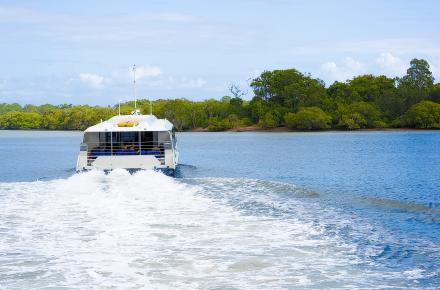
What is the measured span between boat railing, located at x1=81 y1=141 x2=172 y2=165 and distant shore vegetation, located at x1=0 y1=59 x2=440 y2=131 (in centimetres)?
10018

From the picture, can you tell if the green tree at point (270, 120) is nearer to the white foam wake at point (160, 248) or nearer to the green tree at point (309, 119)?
the green tree at point (309, 119)

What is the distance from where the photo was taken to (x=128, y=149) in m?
30.8

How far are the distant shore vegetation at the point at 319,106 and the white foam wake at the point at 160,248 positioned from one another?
111 meters

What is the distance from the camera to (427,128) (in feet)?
408

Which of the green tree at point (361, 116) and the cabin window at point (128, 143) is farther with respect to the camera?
the green tree at point (361, 116)

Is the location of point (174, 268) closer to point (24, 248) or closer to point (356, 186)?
point (24, 248)

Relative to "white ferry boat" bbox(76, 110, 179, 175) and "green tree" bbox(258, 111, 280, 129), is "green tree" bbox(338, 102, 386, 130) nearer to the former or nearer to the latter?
"green tree" bbox(258, 111, 280, 129)

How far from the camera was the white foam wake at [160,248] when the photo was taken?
10945 millimetres

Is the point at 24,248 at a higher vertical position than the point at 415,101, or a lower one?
lower

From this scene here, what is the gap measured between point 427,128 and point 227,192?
10975 centimetres

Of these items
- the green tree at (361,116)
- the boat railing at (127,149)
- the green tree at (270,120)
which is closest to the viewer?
the boat railing at (127,149)

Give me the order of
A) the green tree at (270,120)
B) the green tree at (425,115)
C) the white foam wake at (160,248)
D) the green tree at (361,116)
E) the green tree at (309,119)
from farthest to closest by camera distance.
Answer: the green tree at (270,120), the green tree at (309,119), the green tree at (361,116), the green tree at (425,115), the white foam wake at (160,248)

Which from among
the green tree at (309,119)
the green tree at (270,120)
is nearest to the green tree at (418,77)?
the green tree at (309,119)

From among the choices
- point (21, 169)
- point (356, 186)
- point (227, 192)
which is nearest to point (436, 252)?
point (227, 192)
